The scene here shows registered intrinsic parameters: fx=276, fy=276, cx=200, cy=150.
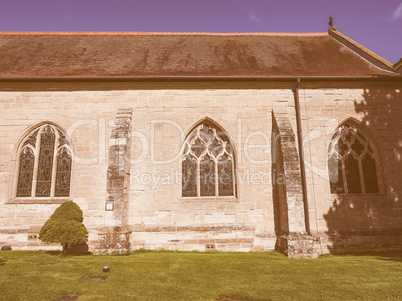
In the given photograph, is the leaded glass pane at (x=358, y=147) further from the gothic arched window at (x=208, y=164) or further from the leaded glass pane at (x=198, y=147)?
the leaded glass pane at (x=198, y=147)

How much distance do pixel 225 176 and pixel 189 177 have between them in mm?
1290

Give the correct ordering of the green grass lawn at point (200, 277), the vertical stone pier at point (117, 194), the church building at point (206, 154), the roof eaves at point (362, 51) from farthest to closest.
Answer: the roof eaves at point (362, 51) → the church building at point (206, 154) → the vertical stone pier at point (117, 194) → the green grass lawn at point (200, 277)

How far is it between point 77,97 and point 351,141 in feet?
33.4

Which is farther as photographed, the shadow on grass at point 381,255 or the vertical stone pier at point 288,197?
the vertical stone pier at point 288,197

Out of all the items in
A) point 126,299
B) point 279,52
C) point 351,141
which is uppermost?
point 279,52

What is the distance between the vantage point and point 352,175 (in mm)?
9961

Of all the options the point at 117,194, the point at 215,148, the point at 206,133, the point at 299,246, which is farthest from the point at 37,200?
the point at 299,246

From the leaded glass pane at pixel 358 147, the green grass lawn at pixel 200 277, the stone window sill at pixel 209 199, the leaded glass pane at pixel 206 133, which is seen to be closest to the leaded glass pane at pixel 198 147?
the leaded glass pane at pixel 206 133

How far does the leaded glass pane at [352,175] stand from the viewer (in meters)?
9.85

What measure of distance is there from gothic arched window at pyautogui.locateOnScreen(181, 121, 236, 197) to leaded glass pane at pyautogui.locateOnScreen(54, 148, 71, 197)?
4022mm

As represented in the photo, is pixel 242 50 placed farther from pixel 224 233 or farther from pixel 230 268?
pixel 230 268

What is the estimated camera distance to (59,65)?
11.1 metres

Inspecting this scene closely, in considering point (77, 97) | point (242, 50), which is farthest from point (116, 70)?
point (242, 50)

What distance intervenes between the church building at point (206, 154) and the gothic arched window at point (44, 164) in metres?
0.04
